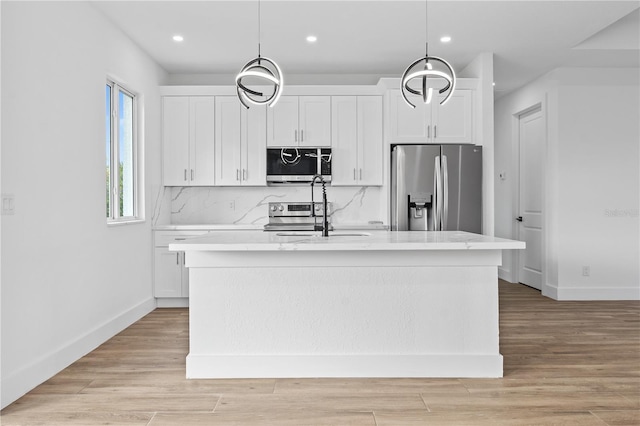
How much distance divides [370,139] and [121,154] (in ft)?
8.49

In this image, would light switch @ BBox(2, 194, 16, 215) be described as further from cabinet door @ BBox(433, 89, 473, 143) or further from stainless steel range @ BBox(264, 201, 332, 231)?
cabinet door @ BBox(433, 89, 473, 143)

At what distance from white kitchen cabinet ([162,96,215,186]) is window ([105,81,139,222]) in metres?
0.62

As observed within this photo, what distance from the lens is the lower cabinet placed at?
5.20 metres

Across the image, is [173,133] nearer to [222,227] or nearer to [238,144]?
[238,144]

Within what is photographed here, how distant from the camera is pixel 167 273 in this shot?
5.22 metres

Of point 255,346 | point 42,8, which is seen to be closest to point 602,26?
point 255,346

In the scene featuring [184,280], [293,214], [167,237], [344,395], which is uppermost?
[293,214]

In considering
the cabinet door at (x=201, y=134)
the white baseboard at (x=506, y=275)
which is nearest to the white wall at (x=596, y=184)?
the white baseboard at (x=506, y=275)

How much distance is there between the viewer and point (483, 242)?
113 inches

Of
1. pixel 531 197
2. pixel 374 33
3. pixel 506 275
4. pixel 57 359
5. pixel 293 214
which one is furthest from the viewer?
pixel 506 275

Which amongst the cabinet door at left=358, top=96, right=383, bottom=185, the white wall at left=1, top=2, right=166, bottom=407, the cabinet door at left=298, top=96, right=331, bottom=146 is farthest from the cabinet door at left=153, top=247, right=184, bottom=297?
the cabinet door at left=358, top=96, right=383, bottom=185

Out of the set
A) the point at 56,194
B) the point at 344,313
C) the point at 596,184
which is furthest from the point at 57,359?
the point at 596,184

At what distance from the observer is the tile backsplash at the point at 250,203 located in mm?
5781

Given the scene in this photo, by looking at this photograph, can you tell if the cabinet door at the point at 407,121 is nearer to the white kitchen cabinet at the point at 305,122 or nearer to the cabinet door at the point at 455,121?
the cabinet door at the point at 455,121
